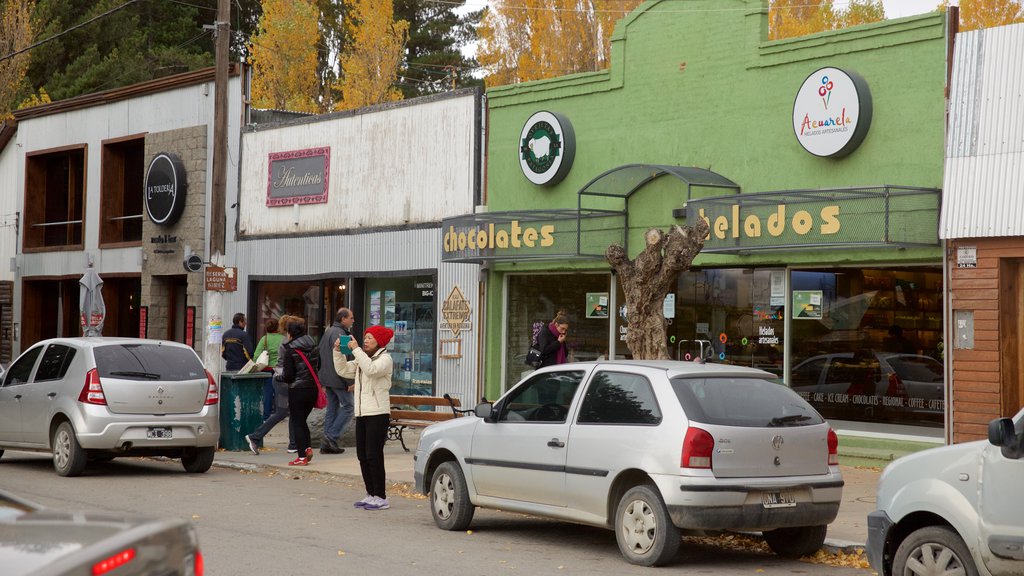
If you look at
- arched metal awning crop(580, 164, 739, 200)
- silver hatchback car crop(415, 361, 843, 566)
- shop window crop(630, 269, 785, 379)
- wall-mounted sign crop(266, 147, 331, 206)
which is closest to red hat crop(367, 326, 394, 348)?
silver hatchback car crop(415, 361, 843, 566)

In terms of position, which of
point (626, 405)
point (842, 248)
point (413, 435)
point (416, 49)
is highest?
point (416, 49)

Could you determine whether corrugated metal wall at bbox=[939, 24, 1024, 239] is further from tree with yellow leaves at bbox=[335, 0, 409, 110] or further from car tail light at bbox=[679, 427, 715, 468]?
tree with yellow leaves at bbox=[335, 0, 409, 110]

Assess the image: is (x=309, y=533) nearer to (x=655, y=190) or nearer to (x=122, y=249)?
(x=655, y=190)

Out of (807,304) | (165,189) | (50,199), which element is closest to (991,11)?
(807,304)

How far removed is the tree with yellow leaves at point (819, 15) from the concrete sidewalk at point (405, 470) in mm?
20677

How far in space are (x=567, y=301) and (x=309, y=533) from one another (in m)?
9.62

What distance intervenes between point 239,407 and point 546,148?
626 centimetres

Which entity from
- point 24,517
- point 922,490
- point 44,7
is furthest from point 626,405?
point 44,7

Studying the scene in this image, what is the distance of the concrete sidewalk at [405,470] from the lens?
10562mm

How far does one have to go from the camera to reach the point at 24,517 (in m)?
4.50

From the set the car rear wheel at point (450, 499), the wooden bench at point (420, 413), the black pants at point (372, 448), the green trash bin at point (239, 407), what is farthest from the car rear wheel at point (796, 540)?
the green trash bin at point (239, 407)

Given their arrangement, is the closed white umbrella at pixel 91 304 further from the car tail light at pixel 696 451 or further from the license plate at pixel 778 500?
the license plate at pixel 778 500

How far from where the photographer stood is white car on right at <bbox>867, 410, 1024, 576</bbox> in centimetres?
692

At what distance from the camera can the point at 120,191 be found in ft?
94.7
